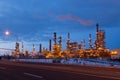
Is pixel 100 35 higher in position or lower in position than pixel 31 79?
higher

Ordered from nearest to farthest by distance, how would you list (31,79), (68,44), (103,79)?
(103,79) < (31,79) < (68,44)

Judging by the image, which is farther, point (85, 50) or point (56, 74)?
point (85, 50)

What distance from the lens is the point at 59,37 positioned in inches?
6476

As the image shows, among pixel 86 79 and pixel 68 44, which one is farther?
pixel 68 44

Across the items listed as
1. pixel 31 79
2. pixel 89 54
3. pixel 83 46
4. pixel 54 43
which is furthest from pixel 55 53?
pixel 31 79

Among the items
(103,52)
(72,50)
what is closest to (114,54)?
(103,52)

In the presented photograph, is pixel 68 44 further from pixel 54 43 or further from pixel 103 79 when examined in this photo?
pixel 103 79

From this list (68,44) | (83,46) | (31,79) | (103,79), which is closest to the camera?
(103,79)

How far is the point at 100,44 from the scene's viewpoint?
134m

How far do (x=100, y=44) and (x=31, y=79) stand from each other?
118 metres

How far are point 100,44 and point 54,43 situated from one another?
29281mm

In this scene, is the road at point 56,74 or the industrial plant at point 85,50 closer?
the road at point 56,74

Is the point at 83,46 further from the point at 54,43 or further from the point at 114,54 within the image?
the point at 114,54

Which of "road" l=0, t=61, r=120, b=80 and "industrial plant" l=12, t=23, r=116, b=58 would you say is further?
"industrial plant" l=12, t=23, r=116, b=58
